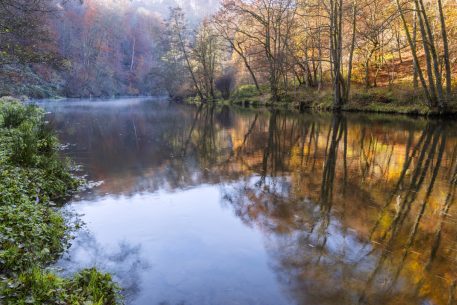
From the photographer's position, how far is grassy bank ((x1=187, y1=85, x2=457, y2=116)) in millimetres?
23938

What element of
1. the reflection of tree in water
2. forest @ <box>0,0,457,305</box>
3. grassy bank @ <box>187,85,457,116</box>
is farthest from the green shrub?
the reflection of tree in water

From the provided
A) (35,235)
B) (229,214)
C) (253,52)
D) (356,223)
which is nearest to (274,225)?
(229,214)

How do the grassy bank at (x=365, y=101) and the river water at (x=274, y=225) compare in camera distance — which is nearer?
the river water at (x=274, y=225)

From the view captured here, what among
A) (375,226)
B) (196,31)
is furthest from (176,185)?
(196,31)

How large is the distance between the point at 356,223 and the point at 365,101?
23.1m

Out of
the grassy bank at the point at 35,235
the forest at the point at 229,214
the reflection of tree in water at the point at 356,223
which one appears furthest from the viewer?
the reflection of tree in water at the point at 356,223

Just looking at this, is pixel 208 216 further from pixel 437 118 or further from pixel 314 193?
pixel 437 118

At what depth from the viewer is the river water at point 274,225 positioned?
14.7 ft

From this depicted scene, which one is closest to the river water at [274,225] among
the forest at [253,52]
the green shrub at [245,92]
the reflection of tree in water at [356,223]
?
the reflection of tree in water at [356,223]

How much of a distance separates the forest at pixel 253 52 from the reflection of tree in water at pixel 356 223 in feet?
30.7

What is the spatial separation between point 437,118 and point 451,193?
15711 millimetres

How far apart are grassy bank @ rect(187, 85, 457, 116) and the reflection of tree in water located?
12797 millimetres

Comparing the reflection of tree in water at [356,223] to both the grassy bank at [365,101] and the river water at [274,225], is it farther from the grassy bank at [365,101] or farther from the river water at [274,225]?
the grassy bank at [365,101]

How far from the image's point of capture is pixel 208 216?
6965 mm
